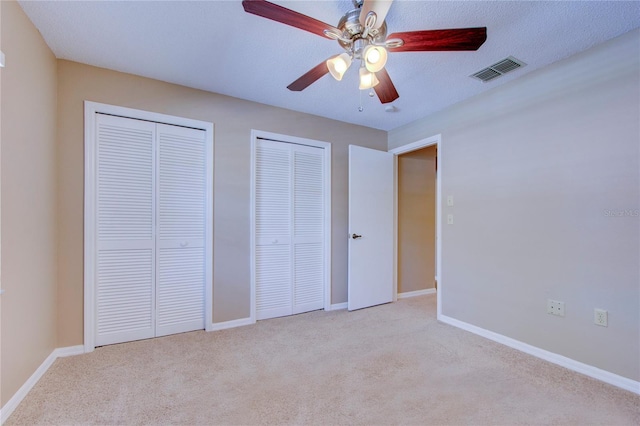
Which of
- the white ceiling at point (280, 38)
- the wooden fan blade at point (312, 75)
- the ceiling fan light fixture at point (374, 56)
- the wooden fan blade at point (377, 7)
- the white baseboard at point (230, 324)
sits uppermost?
the white ceiling at point (280, 38)

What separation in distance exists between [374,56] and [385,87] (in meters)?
0.47

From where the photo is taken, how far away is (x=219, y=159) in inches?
112

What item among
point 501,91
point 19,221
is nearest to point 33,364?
point 19,221

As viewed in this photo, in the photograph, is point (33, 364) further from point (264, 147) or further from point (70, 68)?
point (264, 147)

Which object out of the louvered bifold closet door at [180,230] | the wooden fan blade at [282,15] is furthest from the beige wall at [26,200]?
the wooden fan blade at [282,15]

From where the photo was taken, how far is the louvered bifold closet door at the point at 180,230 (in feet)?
8.60

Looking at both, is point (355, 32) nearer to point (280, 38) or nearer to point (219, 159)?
point (280, 38)

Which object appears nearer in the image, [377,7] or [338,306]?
[377,7]

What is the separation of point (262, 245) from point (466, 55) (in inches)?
98.1

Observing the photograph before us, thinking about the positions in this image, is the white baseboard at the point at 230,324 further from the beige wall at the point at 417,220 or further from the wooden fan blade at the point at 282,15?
the wooden fan blade at the point at 282,15

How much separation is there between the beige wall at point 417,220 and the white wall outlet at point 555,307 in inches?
73.3

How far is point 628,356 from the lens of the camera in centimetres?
184

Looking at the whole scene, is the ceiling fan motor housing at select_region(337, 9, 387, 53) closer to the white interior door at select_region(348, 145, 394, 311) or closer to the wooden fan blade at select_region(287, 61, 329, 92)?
the wooden fan blade at select_region(287, 61, 329, 92)

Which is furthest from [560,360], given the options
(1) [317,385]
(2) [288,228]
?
(2) [288,228]
